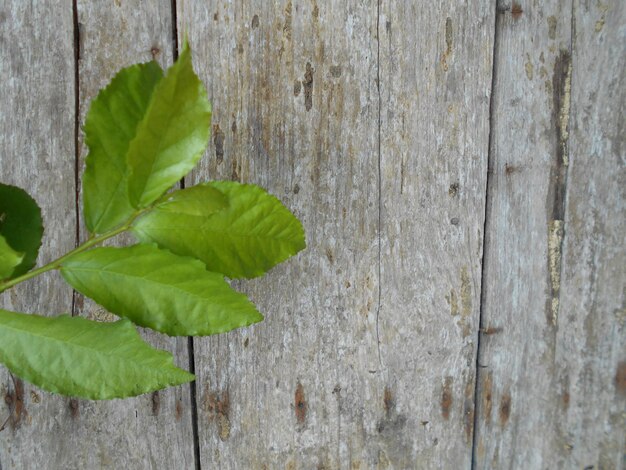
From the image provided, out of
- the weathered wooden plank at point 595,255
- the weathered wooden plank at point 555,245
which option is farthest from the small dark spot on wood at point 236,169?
the weathered wooden plank at point 595,255

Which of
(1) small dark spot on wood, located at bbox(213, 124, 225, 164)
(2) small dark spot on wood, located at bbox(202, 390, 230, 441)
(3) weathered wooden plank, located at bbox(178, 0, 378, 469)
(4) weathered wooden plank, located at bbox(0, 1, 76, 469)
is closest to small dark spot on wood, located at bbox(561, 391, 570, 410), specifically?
(3) weathered wooden plank, located at bbox(178, 0, 378, 469)

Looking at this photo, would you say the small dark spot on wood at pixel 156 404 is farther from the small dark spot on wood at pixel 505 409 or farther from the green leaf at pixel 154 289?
the small dark spot on wood at pixel 505 409

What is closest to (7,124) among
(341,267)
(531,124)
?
(341,267)

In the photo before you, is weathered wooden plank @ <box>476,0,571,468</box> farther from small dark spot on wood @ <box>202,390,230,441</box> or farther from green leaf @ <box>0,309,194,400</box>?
green leaf @ <box>0,309,194,400</box>

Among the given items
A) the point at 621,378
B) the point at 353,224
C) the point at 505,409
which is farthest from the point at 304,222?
the point at 621,378

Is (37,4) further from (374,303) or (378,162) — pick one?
(374,303)

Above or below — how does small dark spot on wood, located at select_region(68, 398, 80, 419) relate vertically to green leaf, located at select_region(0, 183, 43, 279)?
below

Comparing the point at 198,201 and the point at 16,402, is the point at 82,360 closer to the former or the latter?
the point at 198,201
